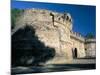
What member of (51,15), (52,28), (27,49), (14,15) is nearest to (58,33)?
(52,28)

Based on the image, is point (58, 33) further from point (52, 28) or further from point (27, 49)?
point (27, 49)

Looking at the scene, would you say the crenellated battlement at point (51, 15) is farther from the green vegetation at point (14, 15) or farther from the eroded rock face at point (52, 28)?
the green vegetation at point (14, 15)

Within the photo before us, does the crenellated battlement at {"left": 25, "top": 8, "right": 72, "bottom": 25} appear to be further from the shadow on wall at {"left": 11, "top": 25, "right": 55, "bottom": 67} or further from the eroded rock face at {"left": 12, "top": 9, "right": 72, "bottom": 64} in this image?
the shadow on wall at {"left": 11, "top": 25, "right": 55, "bottom": 67}

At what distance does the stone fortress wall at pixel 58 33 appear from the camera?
2.45 metres

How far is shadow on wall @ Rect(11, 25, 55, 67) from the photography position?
237cm

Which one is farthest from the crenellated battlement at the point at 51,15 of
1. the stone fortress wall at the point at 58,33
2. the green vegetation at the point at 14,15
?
the green vegetation at the point at 14,15

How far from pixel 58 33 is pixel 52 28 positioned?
95 mm

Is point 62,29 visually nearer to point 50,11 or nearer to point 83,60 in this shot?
point 50,11

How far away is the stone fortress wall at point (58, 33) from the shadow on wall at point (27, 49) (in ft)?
0.17

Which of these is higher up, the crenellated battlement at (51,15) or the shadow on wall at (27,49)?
the crenellated battlement at (51,15)

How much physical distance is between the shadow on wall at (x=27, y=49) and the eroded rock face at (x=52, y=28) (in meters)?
0.05

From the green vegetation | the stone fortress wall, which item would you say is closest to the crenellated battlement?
the stone fortress wall

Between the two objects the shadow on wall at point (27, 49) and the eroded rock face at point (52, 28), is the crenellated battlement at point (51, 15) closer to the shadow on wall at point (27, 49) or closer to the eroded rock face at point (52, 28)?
the eroded rock face at point (52, 28)

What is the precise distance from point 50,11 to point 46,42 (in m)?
0.37
